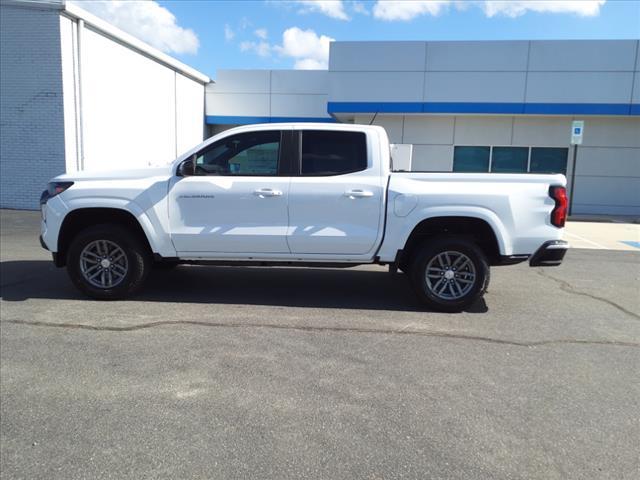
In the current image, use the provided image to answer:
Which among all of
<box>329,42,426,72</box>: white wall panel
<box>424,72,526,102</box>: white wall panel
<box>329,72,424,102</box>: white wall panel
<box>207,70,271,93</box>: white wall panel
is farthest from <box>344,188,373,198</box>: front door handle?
<box>207,70,271,93</box>: white wall panel

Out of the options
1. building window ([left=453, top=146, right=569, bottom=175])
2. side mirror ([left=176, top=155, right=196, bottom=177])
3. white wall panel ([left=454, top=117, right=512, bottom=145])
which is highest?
white wall panel ([left=454, top=117, right=512, bottom=145])

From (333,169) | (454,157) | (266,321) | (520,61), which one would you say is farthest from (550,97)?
(266,321)

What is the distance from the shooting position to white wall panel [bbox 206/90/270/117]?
71.1 feet

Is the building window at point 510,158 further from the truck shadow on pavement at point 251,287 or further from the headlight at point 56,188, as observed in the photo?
the headlight at point 56,188

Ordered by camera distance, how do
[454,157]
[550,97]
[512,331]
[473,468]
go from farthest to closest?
[454,157]
[550,97]
[512,331]
[473,468]

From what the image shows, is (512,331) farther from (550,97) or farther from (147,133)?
(147,133)

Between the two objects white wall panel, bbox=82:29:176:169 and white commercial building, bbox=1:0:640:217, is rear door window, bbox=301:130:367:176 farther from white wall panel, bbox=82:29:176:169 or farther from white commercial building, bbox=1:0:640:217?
white wall panel, bbox=82:29:176:169

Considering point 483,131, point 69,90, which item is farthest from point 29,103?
point 483,131

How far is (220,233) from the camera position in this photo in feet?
18.4

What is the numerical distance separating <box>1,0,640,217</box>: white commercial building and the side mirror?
36.9ft

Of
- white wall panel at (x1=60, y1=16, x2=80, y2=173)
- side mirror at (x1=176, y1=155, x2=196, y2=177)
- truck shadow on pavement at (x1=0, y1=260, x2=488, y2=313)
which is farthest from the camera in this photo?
white wall panel at (x1=60, y1=16, x2=80, y2=173)

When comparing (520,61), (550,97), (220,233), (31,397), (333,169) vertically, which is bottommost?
(31,397)

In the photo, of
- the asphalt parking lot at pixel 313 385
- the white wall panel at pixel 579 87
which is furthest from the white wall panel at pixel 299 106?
the asphalt parking lot at pixel 313 385

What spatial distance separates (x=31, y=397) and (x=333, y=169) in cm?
364
